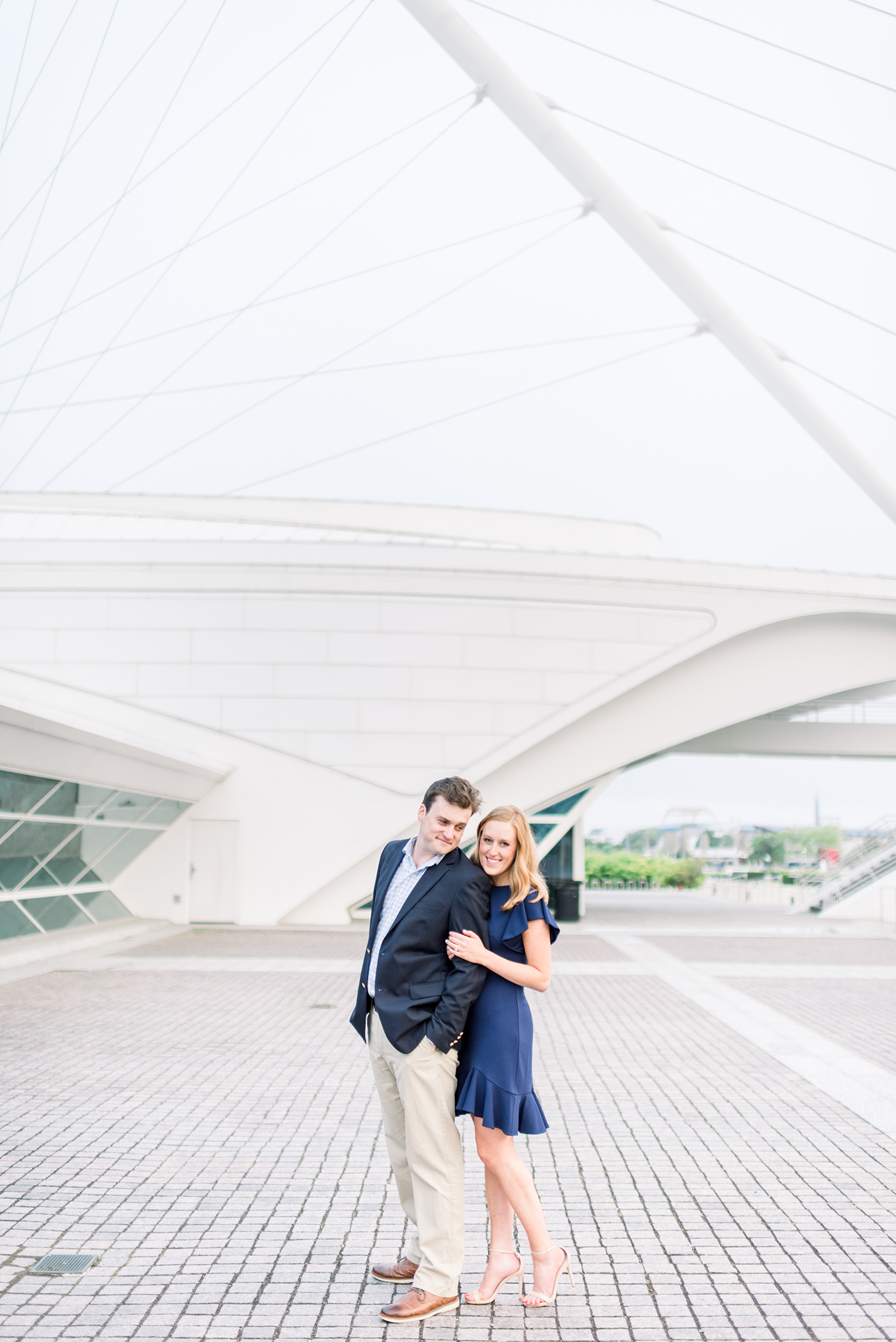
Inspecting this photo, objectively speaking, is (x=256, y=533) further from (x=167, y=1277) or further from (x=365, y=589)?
(x=167, y=1277)

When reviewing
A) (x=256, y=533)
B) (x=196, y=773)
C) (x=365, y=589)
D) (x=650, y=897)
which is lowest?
(x=650, y=897)

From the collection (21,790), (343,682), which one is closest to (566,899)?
(343,682)

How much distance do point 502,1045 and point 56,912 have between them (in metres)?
15.5

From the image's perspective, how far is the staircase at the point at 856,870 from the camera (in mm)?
29484

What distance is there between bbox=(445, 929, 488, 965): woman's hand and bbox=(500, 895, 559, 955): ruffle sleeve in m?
0.13

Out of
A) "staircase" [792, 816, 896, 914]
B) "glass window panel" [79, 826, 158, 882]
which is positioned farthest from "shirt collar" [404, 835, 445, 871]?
"staircase" [792, 816, 896, 914]

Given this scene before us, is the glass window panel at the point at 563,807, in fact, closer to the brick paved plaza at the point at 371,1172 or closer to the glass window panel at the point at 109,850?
the glass window panel at the point at 109,850

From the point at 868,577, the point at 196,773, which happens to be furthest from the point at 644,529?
the point at 196,773

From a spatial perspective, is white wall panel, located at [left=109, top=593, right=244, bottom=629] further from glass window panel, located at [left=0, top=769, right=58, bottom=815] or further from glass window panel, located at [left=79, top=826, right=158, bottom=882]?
glass window panel, located at [left=0, top=769, right=58, bottom=815]

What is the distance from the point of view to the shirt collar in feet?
13.3

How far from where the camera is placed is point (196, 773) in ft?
70.7

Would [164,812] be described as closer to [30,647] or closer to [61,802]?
[61,802]

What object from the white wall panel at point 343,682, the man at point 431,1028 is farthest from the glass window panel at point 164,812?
the man at point 431,1028

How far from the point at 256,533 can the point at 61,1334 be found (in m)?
24.6
